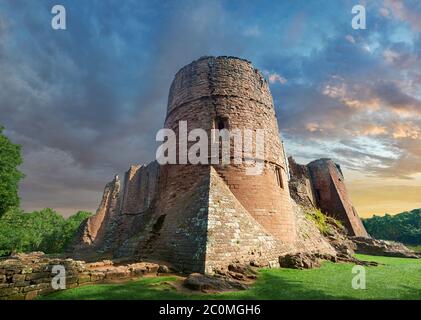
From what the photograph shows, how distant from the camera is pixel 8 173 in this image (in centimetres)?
1759

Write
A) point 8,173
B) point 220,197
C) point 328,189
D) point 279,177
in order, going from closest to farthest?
point 220,197 → point 279,177 → point 8,173 → point 328,189

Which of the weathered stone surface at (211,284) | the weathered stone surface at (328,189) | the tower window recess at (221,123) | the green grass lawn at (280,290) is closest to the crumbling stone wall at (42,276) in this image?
the green grass lawn at (280,290)

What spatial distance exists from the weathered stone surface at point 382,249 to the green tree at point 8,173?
2674cm

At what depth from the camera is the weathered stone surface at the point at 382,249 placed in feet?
56.2

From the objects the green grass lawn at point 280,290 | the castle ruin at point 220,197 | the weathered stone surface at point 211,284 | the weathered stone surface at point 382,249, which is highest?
the castle ruin at point 220,197

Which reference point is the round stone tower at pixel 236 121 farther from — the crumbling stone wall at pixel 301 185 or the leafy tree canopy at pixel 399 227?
the leafy tree canopy at pixel 399 227

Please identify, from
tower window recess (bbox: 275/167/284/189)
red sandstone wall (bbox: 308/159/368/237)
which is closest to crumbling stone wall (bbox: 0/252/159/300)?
tower window recess (bbox: 275/167/284/189)

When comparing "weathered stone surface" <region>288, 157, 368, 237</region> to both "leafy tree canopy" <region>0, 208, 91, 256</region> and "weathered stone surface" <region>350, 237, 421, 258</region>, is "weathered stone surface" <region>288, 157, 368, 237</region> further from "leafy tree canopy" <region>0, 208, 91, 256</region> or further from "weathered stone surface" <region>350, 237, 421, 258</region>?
"leafy tree canopy" <region>0, 208, 91, 256</region>

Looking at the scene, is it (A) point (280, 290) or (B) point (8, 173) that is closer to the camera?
(A) point (280, 290)

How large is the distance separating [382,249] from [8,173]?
2791 centimetres

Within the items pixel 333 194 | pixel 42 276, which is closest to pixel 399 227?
pixel 333 194

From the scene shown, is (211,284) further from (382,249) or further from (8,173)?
(8,173)

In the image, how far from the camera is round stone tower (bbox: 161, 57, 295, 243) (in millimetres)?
9656
